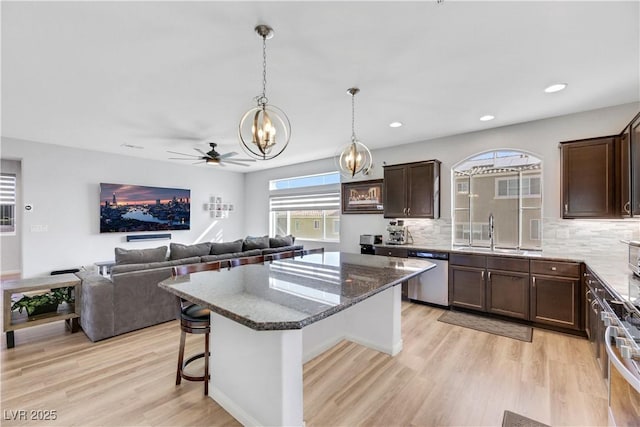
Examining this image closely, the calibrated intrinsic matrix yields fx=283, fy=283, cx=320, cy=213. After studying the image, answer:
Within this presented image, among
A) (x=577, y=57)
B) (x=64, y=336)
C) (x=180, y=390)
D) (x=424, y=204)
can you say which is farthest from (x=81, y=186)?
(x=577, y=57)

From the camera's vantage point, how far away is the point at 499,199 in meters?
4.46

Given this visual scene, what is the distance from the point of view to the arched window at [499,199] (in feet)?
13.6

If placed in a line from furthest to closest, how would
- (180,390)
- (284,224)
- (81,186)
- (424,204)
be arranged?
(284,224) → (81,186) → (424,204) → (180,390)

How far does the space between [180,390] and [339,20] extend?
3.07 m

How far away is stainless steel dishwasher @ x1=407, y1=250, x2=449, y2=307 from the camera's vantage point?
4.25 metres

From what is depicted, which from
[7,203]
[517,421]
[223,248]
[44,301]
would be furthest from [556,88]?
[7,203]

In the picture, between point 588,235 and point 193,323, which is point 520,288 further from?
point 193,323

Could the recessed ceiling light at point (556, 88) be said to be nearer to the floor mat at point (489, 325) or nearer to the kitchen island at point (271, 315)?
the kitchen island at point (271, 315)

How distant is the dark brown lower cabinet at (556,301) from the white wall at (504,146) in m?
0.94

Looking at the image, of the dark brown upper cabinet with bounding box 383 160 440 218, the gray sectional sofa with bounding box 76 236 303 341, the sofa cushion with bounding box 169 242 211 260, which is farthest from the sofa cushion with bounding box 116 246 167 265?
the dark brown upper cabinet with bounding box 383 160 440 218

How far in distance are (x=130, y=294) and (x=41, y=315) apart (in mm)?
983

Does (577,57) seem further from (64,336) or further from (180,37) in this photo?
(64,336)

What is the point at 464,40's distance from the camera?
7.09 feet

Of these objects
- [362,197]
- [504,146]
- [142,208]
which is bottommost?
[142,208]
